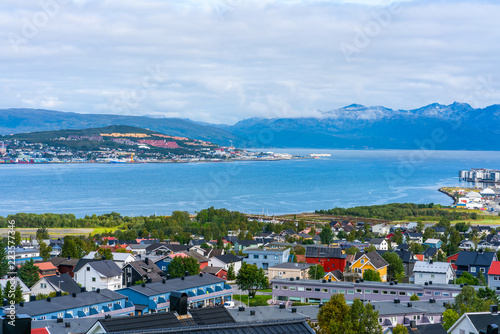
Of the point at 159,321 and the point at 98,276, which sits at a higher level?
the point at 159,321

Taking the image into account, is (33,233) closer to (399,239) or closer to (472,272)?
(399,239)

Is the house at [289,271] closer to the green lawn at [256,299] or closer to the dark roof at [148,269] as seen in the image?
the green lawn at [256,299]

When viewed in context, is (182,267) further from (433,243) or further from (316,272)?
(433,243)

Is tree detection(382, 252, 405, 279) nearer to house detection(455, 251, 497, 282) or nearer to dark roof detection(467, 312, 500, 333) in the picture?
house detection(455, 251, 497, 282)

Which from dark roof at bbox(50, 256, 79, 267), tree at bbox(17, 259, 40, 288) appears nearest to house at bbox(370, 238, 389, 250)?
dark roof at bbox(50, 256, 79, 267)

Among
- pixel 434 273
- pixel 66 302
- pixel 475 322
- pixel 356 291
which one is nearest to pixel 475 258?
pixel 434 273

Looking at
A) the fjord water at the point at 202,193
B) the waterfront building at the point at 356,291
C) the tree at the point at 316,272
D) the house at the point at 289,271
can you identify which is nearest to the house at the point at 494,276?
the waterfront building at the point at 356,291
